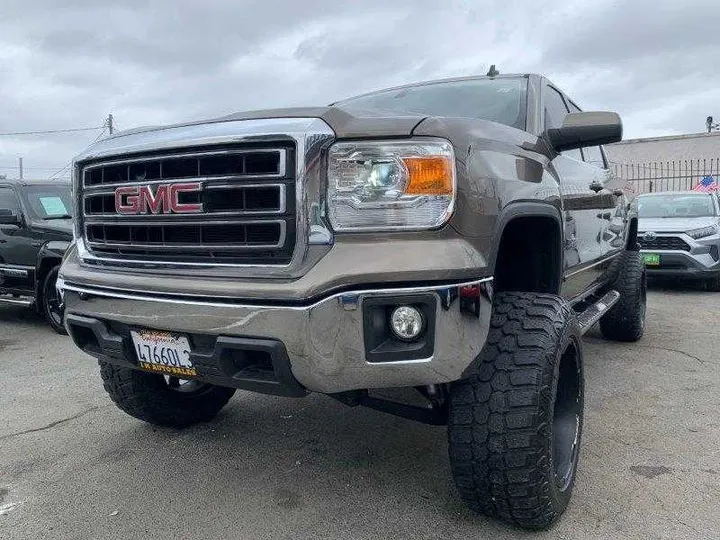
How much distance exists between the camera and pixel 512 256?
2855 mm

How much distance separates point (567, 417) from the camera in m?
2.78

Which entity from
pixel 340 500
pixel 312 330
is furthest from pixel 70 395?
pixel 312 330

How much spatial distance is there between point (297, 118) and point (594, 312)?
2.56 meters

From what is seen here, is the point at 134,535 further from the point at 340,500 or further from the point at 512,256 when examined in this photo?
the point at 512,256

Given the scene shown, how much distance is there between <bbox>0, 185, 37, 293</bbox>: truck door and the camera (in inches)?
269

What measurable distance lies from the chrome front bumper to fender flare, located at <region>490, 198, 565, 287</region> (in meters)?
0.17

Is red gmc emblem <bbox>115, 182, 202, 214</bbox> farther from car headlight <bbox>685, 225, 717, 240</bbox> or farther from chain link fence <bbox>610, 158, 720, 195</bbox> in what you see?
chain link fence <bbox>610, 158, 720, 195</bbox>

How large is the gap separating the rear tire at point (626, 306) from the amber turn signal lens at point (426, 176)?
363cm

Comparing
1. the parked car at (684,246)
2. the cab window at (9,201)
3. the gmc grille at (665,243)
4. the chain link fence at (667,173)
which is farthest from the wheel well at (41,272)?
the chain link fence at (667,173)

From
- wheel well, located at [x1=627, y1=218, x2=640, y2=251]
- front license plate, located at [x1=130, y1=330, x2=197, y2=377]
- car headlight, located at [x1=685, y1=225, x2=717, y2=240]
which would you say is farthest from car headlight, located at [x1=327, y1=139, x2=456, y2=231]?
car headlight, located at [x1=685, y1=225, x2=717, y2=240]

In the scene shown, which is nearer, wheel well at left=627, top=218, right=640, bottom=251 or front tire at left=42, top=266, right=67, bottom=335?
wheel well at left=627, top=218, right=640, bottom=251

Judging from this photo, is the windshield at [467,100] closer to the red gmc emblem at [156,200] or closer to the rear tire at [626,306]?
the red gmc emblem at [156,200]

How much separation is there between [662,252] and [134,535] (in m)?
8.51

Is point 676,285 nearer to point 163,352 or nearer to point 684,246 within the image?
point 684,246
